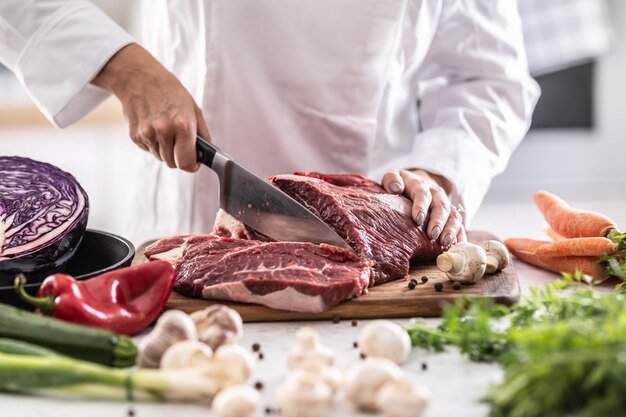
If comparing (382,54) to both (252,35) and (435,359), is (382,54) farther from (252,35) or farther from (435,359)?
(435,359)

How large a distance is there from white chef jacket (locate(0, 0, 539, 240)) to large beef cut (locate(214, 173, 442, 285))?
1.38 feet

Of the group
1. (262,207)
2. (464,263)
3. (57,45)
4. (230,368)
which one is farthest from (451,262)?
(57,45)

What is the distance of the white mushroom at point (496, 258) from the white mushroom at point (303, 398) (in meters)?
0.83

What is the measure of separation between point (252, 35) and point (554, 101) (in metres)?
2.57

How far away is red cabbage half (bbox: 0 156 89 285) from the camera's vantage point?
1760mm

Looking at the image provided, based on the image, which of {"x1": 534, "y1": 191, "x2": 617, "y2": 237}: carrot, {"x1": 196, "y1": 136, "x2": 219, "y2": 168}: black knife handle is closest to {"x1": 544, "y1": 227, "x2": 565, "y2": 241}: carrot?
{"x1": 534, "y1": 191, "x2": 617, "y2": 237}: carrot

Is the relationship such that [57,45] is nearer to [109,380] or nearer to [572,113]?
[109,380]

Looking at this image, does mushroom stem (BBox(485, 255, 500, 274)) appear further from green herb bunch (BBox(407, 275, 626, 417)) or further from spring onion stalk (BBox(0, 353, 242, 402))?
spring onion stalk (BBox(0, 353, 242, 402))

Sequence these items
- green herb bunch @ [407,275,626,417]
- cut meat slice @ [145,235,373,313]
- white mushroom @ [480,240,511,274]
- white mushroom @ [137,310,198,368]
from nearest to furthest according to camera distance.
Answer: green herb bunch @ [407,275,626,417] → white mushroom @ [137,310,198,368] → cut meat slice @ [145,235,373,313] → white mushroom @ [480,240,511,274]

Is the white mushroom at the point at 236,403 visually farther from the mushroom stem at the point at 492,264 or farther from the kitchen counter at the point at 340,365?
the mushroom stem at the point at 492,264

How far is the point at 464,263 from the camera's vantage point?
69.6 inches

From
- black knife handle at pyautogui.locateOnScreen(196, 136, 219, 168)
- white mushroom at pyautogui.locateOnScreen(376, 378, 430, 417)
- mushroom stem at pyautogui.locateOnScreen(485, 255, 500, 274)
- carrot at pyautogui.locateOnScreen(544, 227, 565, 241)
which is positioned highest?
white mushroom at pyautogui.locateOnScreen(376, 378, 430, 417)

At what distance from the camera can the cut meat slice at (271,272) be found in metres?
1.64

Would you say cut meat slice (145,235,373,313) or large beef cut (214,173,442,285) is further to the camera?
large beef cut (214,173,442,285)
